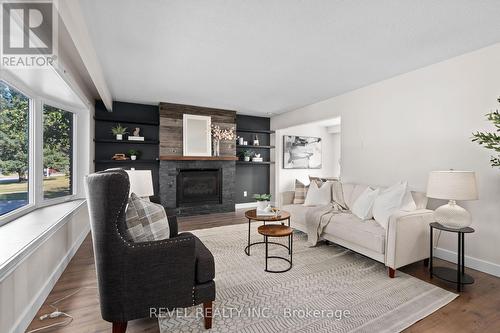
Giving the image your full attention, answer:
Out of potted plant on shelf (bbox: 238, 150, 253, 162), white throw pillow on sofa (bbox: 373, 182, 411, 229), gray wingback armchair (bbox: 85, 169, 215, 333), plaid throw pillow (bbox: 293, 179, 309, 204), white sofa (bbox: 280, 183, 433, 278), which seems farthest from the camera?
potted plant on shelf (bbox: 238, 150, 253, 162)

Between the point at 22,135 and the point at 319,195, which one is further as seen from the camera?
the point at 319,195

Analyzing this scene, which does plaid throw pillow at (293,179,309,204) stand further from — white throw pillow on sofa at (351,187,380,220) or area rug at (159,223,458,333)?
area rug at (159,223,458,333)

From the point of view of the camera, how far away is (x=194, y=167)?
542cm

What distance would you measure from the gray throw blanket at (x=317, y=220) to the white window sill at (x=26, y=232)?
2.98 m

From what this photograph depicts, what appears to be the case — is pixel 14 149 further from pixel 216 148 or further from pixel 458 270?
pixel 458 270

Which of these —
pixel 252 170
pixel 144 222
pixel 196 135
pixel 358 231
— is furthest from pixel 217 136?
pixel 144 222

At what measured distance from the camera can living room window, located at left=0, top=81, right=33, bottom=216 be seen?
88.3 inches

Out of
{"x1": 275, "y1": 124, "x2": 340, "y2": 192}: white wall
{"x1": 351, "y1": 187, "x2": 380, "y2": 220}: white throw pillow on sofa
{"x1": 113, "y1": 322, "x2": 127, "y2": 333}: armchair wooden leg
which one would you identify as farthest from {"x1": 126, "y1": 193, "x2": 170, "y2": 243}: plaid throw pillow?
{"x1": 275, "y1": 124, "x2": 340, "y2": 192}: white wall

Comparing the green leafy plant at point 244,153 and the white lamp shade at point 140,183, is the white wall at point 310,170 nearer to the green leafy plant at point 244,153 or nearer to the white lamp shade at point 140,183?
the green leafy plant at point 244,153

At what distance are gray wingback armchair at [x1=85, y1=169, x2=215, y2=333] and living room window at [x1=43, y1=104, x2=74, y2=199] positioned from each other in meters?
2.31

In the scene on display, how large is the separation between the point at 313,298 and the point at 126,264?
5.17 ft

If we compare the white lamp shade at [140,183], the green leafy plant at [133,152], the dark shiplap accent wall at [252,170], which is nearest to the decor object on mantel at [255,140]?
the dark shiplap accent wall at [252,170]

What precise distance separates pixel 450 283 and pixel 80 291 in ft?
11.7

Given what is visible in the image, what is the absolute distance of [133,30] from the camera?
2.29m
